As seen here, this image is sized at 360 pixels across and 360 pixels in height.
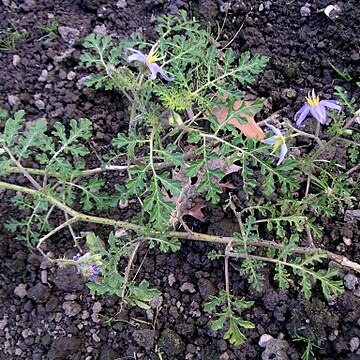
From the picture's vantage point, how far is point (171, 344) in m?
2.57

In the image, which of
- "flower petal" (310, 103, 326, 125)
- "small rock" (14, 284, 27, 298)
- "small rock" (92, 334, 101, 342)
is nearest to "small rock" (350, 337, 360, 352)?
"flower petal" (310, 103, 326, 125)

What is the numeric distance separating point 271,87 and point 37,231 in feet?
4.78

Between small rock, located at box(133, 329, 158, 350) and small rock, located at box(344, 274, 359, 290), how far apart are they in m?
0.88

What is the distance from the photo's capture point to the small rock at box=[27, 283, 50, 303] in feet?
9.07

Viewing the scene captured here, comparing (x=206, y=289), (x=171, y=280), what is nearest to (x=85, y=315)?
(x=171, y=280)

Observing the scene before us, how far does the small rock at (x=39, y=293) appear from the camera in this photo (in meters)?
2.77

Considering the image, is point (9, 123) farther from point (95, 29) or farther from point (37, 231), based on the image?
point (95, 29)

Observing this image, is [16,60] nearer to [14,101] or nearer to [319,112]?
[14,101]

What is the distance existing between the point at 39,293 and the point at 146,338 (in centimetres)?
57

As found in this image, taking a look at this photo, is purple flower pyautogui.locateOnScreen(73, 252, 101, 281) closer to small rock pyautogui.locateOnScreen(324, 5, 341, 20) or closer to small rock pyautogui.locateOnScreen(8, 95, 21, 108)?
small rock pyautogui.locateOnScreen(8, 95, 21, 108)

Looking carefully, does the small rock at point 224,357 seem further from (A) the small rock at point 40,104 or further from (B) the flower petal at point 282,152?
(A) the small rock at point 40,104

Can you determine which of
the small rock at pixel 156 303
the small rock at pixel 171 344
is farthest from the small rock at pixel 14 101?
the small rock at pixel 171 344

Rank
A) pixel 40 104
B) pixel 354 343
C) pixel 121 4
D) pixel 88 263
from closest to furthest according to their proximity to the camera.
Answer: pixel 88 263 < pixel 354 343 < pixel 40 104 < pixel 121 4

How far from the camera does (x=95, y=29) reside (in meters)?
3.47
